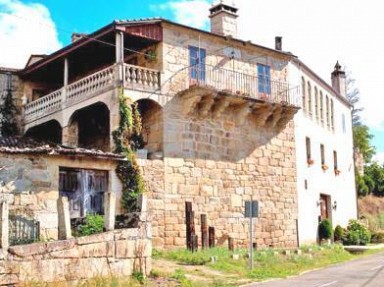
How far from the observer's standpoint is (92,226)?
55.5 ft

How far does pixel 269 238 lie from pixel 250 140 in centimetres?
427

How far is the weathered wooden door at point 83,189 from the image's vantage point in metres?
18.6

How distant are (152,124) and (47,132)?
6.88 meters

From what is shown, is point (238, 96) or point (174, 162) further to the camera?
point (238, 96)

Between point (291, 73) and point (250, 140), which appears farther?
point (291, 73)

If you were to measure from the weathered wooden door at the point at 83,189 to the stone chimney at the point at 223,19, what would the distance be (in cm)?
924

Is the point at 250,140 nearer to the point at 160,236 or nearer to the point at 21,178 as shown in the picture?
the point at 160,236

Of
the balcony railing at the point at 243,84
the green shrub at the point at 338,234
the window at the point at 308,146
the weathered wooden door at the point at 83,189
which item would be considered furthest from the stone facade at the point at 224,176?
the green shrub at the point at 338,234

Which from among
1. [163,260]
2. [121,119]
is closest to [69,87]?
[121,119]

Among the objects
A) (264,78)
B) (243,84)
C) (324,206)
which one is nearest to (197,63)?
(243,84)

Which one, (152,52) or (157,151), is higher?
(152,52)

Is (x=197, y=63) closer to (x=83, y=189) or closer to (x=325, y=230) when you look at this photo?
(x=83, y=189)

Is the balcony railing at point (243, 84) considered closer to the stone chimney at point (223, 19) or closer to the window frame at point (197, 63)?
Result: the window frame at point (197, 63)

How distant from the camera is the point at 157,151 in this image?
2131 cm
